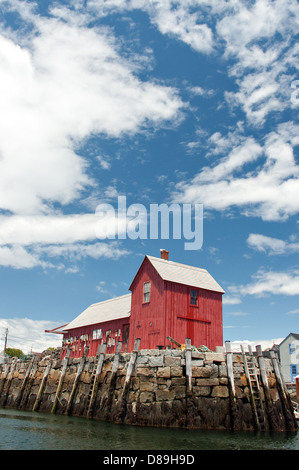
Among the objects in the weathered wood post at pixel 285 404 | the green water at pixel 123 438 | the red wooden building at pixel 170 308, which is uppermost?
the red wooden building at pixel 170 308

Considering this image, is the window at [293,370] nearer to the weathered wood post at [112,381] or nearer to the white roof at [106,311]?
the white roof at [106,311]

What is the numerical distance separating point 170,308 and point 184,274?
4.00m

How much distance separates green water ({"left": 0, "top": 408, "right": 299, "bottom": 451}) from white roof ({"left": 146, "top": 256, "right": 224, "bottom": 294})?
1204 centimetres

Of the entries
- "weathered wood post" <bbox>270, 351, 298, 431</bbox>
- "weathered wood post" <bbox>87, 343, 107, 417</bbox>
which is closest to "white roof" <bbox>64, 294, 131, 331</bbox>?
"weathered wood post" <bbox>87, 343, 107, 417</bbox>

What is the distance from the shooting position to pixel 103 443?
15.4 metres

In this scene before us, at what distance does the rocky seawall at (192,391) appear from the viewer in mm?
19938

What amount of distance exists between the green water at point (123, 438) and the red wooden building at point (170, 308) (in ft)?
28.0

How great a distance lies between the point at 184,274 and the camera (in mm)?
31328

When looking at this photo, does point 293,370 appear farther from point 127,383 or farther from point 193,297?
point 127,383

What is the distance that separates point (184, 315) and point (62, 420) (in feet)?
36.4

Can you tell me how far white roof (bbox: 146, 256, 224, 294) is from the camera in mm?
29781

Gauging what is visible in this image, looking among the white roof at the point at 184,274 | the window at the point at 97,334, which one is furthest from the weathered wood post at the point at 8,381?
the white roof at the point at 184,274
